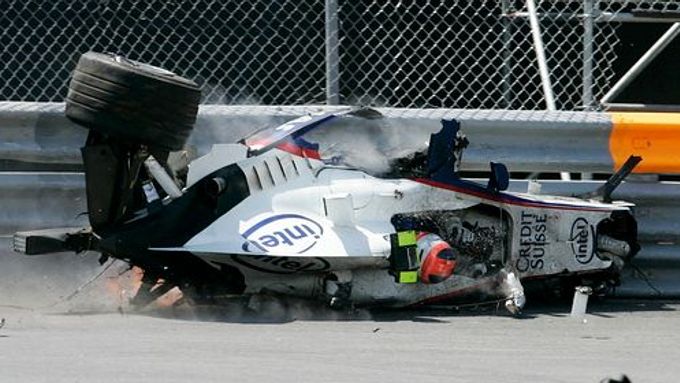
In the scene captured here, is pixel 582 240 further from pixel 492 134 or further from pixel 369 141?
pixel 369 141

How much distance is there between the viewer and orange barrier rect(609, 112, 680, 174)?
8.09 m

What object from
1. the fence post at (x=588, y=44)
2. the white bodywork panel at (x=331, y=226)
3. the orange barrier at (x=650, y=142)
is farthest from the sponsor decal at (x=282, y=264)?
the fence post at (x=588, y=44)

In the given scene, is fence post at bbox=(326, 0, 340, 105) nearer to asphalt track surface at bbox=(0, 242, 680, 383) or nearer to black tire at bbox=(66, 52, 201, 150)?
black tire at bbox=(66, 52, 201, 150)

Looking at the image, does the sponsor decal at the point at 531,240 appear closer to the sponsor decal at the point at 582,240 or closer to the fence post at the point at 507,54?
the sponsor decal at the point at 582,240

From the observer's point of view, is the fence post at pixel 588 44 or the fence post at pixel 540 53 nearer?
the fence post at pixel 588 44

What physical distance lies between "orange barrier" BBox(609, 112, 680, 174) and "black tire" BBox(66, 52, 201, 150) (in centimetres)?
251

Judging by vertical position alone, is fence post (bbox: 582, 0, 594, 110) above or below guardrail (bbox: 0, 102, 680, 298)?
above

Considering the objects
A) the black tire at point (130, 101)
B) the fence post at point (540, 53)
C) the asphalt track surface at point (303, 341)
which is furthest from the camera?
the fence post at point (540, 53)

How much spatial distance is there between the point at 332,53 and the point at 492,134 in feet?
3.40

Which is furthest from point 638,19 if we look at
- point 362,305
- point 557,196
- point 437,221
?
point 362,305

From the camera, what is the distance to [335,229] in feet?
23.6

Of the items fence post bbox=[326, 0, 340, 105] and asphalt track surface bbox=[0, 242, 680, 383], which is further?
fence post bbox=[326, 0, 340, 105]

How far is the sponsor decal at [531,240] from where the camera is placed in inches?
302

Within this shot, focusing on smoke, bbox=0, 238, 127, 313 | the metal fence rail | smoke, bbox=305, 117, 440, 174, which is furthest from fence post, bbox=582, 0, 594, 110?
smoke, bbox=0, 238, 127, 313
